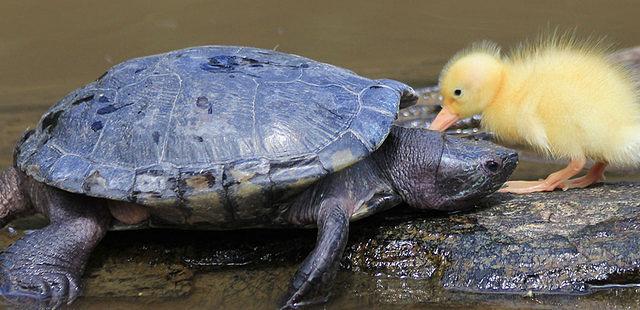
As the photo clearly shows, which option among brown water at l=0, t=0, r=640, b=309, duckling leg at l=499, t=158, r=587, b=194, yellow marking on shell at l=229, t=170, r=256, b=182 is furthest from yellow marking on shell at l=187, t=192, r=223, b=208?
brown water at l=0, t=0, r=640, b=309

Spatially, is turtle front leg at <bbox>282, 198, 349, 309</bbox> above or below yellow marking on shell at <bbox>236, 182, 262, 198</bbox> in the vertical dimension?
below

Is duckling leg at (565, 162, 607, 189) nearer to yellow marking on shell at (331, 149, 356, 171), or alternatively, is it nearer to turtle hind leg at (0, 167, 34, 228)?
yellow marking on shell at (331, 149, 356, 171)

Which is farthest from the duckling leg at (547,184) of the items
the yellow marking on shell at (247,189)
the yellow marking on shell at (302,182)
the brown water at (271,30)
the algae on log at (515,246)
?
the brown water at (271,30)

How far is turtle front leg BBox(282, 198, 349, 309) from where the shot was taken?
371 centimetres

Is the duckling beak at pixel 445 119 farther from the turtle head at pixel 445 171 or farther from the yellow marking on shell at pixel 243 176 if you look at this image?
the yellow marking on shell at pixel 243 176

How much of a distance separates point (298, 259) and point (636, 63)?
3252mm

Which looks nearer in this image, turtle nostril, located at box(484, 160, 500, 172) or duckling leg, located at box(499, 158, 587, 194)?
turtle nostril, located at box(484, 160, 500, 172)

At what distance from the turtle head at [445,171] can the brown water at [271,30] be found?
107 inches

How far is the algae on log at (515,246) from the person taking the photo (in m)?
3.81

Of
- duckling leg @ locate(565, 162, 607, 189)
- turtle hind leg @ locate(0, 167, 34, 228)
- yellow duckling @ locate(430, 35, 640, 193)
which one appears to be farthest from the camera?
duckling leg @ locate(565, 162, 607, 189)

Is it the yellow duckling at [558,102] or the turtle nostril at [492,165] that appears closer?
the turtle nostril at [492,165]

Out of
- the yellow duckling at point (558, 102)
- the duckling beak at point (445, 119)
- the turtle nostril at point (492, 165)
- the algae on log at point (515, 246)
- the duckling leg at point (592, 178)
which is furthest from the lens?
the duckling beak at point (445, 119)

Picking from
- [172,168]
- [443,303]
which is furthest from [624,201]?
[172,168]

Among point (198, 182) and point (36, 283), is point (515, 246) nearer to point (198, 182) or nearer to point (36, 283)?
point (198, 182)
